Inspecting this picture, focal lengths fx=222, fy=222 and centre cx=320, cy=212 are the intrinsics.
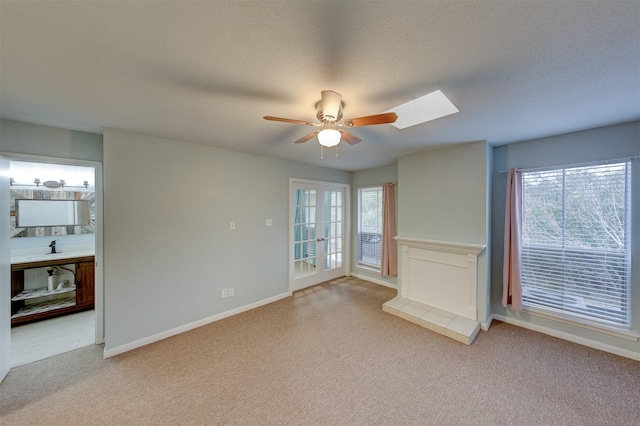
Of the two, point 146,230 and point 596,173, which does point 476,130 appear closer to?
point 596,173

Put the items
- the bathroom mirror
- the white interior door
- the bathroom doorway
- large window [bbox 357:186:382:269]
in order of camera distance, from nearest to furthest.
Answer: the white interior door, the bathroom doorway, the bathroom mirror, large window [bbox 357:186:382:269]

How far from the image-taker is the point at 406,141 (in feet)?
8.99

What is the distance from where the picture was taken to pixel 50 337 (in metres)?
2.60

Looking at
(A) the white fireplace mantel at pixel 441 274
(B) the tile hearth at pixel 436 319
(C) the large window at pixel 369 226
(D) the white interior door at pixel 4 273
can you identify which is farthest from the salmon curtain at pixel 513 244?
(D) the white interior door at pixel 4 273

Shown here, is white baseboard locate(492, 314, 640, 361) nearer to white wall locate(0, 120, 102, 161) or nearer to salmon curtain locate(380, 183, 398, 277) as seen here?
salmon curtain locate(380, 183, 398, 277)

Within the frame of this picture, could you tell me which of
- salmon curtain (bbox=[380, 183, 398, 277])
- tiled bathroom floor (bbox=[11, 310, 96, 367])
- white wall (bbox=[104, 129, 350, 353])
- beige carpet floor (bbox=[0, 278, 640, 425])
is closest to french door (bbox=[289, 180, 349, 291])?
white wall (bbox=[104, 129, 350, 353])

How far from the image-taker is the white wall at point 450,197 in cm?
275

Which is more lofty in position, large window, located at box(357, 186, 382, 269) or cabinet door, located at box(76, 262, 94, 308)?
large window, located at box(357, 186, 382, 269)

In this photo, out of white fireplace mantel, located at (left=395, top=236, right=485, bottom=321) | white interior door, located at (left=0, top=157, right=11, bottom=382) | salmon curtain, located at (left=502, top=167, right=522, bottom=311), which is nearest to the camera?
white interior door, located at (left=0, top=157, right=11, bottom=382)

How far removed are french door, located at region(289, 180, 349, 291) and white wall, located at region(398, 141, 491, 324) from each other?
153cm

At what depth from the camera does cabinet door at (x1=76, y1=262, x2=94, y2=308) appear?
3.21m

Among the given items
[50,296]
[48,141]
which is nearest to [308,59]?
[48,141]

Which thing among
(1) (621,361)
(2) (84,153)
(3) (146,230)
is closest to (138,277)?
(3) (146,230)

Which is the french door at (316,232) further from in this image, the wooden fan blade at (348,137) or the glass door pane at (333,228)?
the wooden fan blade at (348,137)
